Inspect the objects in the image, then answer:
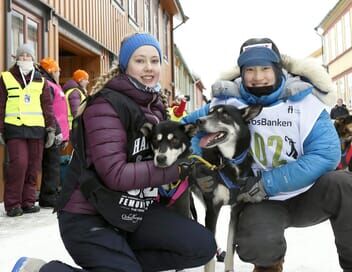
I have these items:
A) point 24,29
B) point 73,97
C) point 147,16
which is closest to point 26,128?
point 73,97

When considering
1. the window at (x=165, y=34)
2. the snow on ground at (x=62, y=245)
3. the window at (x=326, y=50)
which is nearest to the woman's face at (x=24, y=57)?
the snow on ground at (x=62, y=245)

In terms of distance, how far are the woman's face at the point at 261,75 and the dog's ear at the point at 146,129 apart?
592 millimetres

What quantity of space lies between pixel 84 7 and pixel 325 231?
5.63 meters

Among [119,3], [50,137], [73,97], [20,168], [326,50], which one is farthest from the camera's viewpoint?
[326,50]

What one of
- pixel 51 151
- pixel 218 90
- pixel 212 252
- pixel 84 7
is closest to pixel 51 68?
pixel 51 151

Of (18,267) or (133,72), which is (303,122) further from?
(18,267)

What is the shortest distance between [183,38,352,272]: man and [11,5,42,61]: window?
3995mm

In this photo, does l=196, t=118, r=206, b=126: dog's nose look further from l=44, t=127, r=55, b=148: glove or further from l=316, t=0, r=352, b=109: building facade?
l=316, t=0, r=352, b=109: building facade

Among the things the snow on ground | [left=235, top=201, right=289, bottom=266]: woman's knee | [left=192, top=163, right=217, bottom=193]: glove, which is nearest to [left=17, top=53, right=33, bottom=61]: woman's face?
the snow on ground

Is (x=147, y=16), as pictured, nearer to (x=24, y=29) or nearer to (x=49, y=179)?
(x=24, y=29)

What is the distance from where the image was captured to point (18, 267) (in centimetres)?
206

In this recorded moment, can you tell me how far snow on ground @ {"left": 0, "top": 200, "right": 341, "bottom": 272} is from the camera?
282 centimetres

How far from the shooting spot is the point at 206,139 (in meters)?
2.50

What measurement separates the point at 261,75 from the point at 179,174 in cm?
66
